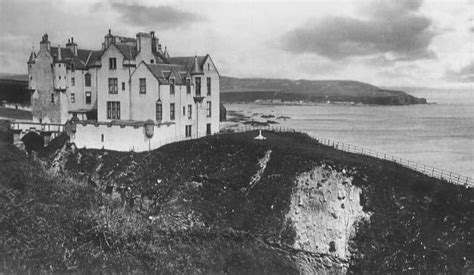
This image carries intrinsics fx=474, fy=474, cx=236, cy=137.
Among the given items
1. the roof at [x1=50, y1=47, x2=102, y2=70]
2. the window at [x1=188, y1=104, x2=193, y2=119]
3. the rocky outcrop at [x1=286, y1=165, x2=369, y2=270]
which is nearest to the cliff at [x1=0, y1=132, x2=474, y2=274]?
the rocky outcrop at [x1=286, y1=165, x2=369, y2=270]

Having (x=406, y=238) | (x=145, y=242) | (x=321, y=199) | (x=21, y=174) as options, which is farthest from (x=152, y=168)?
(x=406, y=238)

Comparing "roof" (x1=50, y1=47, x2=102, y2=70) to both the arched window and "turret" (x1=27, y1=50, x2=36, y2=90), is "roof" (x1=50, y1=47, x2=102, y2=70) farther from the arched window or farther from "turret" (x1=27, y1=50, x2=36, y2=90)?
the arched window

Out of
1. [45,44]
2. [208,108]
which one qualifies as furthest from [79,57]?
[208,108]

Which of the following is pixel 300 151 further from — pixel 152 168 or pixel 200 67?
pixel 200 67

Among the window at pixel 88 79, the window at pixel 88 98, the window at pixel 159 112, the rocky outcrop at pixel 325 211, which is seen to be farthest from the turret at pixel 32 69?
the rocky outcrop at pixel 325 211

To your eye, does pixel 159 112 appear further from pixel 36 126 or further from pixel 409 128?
pixel 409 128

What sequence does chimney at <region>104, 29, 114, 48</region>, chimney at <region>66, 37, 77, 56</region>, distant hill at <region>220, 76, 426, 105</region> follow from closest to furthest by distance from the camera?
1. chimney at <region>104, 29, 114, 48</region>
2. chimney at <region>66, 37, 77, 56</region>
3. distant hill at <region>220, 76, 426, 105</region>
